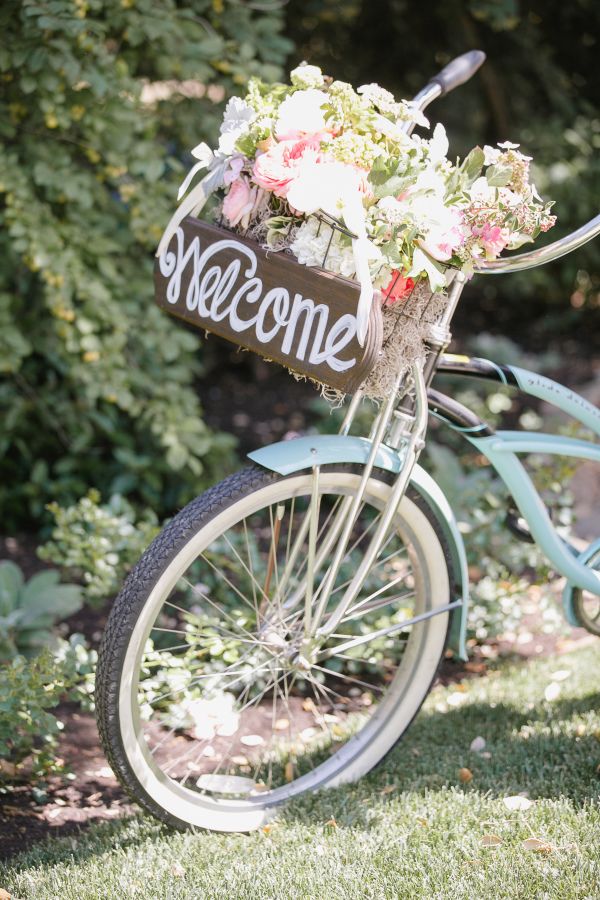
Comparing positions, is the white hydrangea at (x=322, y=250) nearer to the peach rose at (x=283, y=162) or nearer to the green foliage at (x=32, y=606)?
the peach rose at (x=283, y=162)

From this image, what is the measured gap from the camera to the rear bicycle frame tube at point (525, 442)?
2.36 meters

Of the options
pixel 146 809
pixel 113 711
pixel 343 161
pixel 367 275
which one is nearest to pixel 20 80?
pixel 343 161

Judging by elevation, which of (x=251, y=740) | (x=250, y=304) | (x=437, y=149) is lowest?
(x=251, y=740)

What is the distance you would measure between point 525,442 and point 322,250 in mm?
820

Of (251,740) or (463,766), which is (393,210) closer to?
(463,766)

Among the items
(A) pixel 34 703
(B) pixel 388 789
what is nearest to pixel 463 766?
(B) pixel 388 789

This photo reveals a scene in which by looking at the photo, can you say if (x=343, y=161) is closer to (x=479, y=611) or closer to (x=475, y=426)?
(x=475, y=426)

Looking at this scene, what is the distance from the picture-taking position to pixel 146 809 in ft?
6.95

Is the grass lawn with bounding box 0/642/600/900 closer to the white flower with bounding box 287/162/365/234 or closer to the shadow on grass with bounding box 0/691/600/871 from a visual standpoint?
the shadow on grass with bounding box 0/691/600/871

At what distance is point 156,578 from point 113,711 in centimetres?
29

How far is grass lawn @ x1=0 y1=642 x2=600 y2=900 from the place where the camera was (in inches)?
76.5

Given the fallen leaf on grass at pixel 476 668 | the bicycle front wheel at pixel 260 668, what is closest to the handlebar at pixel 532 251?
the bicycle front wheel at pixel 260 668

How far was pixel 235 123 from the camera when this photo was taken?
196 cm

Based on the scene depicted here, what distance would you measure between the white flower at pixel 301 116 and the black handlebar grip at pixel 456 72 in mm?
610
